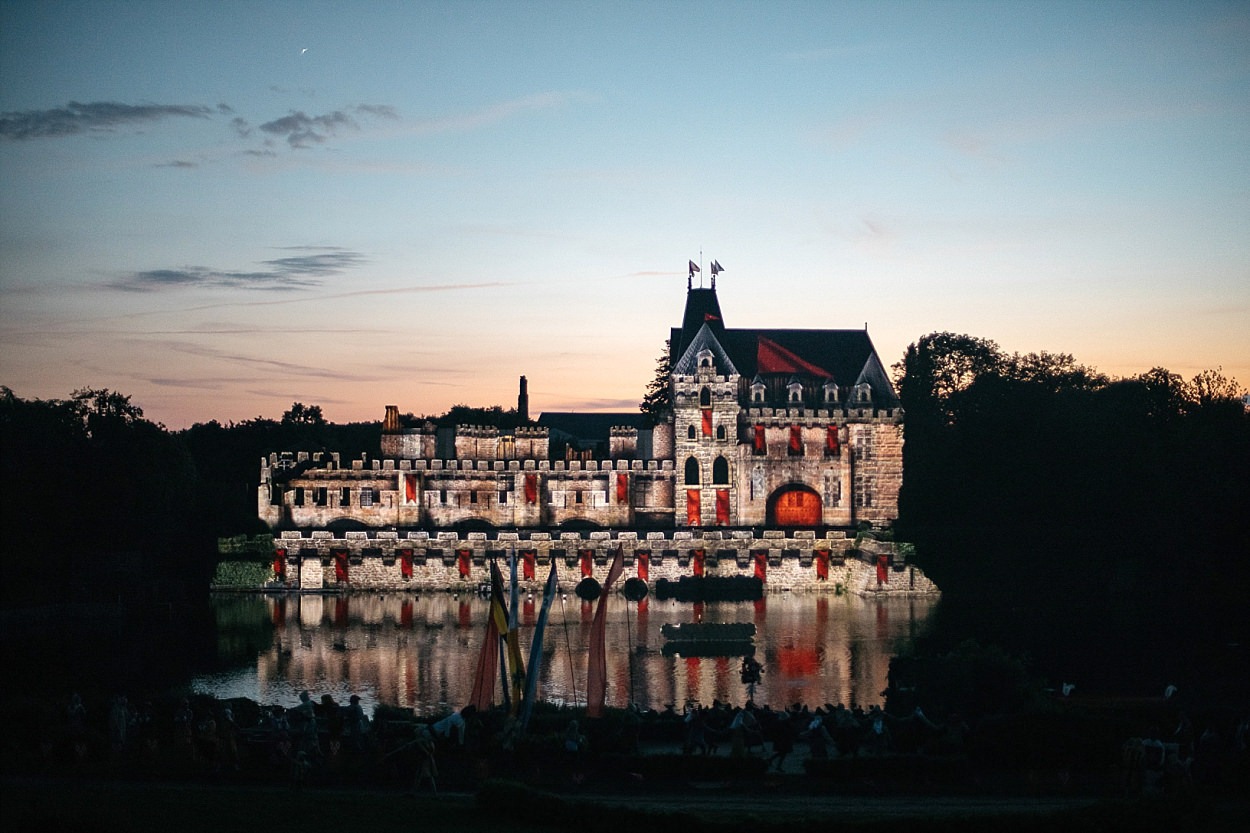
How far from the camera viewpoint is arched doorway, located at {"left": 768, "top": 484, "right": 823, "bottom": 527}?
97312mm

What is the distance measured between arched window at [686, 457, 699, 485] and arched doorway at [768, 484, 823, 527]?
5.29 meters

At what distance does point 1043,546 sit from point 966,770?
172 feet

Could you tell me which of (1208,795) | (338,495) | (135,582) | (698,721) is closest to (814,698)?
(698,721)

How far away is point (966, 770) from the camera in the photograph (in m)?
33.3

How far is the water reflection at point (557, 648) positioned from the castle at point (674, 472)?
13.7 metres

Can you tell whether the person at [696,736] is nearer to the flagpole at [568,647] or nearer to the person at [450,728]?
the person at [450,728]

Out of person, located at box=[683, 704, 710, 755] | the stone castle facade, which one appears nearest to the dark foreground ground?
person, located at box=[683, 704, 710, 755]

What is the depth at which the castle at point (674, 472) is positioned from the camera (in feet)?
315

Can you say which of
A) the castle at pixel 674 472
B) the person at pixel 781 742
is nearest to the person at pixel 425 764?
the person at pixel 781 742

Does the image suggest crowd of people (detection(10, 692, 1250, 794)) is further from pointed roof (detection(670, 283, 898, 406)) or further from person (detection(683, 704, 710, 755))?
pointed roof (detection(670, 283, 898, 406))

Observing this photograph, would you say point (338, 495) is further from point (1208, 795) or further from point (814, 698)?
point (1208, 795)

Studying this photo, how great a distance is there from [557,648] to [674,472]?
34.5 m

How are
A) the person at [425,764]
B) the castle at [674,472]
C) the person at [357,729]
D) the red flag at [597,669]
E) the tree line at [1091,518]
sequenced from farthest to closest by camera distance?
the castle at [674,472] → the tree line at [1091,518] → the red flag at [597,669] → the person at [357,729] → the person at [425,764]

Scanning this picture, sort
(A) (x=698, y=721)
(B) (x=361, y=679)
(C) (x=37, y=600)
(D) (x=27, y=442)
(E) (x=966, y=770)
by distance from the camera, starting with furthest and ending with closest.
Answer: (D) (x=27, y=442)
(C) (x=37, y=600)
(B) (x=361, y=679)
(A) (x=698, y=721)
(E) (x=966, y=770)
